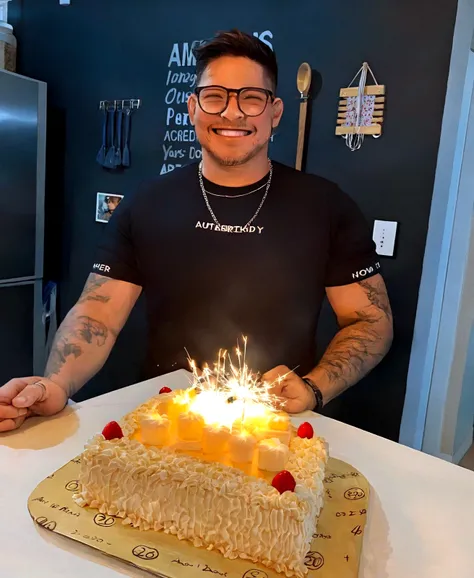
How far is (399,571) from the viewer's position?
0.82m

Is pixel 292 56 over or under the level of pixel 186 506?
over

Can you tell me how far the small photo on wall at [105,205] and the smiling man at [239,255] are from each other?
117 centimetres

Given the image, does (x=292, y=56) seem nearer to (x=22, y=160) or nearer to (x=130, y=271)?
(x=130, y=271)

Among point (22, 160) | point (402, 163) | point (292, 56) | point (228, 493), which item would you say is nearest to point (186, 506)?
point (228, 493)

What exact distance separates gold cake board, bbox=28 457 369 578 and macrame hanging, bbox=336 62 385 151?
5.00 ft

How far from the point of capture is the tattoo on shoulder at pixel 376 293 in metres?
1.66

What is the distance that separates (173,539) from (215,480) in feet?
0.39

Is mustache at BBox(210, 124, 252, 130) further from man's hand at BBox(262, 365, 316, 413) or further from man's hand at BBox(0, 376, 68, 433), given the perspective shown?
man's hand at BBox(0, 376, 68, 433)

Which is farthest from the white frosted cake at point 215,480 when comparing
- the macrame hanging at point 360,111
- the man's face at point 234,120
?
the macrame hanging at point 360,111

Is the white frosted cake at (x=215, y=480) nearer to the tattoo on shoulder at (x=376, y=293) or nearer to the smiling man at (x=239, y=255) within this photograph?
the smiling man at (x=239, y=255)

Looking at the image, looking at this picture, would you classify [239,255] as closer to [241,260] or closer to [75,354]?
[241,260]

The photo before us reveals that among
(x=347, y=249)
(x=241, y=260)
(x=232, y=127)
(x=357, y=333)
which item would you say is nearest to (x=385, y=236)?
(x=347, y=249)

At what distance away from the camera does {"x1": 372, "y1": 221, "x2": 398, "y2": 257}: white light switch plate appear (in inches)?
82.4

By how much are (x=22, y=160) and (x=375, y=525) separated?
260cm
